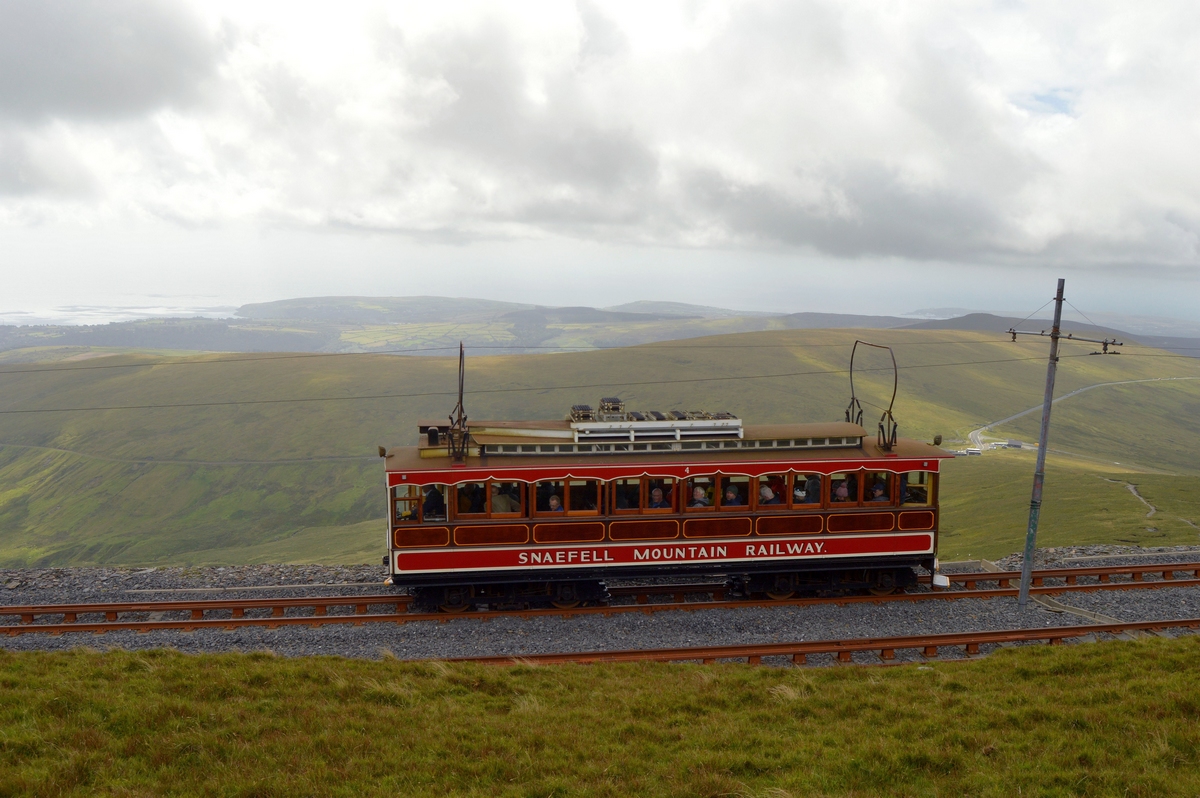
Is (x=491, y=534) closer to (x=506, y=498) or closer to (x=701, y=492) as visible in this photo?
(x=506, y=498)

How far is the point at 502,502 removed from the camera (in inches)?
646

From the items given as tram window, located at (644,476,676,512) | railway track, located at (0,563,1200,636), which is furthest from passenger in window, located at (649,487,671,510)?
railway track, located at (0,563,1200,636)

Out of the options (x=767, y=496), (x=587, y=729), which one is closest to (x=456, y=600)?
(x=767, y=496)

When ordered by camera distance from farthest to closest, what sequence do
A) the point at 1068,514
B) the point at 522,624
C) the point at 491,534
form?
the point at 1068,514 < the point at 491,534 < the point at 522,624

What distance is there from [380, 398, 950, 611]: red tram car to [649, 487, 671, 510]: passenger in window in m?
0.02

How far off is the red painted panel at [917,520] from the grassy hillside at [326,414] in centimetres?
6216

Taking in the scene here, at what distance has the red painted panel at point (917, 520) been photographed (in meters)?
17.2

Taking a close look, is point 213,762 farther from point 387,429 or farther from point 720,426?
point 387,429

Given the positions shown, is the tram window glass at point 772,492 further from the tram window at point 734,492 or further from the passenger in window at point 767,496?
the tram window at point 734,492

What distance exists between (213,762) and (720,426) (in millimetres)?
11862

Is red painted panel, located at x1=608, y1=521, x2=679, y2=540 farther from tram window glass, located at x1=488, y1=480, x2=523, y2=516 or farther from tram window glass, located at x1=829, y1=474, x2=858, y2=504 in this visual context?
tram window glass, located at x1=829, y1=474, x2=858, y2=504

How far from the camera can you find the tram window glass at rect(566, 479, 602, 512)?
16.5m

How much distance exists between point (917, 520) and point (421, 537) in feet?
35.7

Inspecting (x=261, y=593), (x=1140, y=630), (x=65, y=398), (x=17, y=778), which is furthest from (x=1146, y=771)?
(x=65, y=398)
